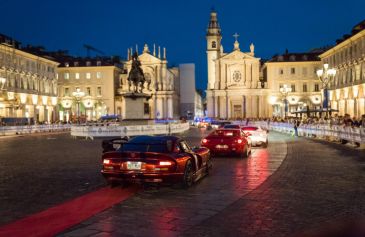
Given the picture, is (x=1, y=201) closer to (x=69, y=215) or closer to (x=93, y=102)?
(x=69, y=215)

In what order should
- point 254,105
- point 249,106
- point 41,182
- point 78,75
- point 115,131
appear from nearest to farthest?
point 41,182 → point 115,131 → point 254,105 → point 249,106 → point 78,75

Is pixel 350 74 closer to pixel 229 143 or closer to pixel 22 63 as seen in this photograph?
pixel 22 63

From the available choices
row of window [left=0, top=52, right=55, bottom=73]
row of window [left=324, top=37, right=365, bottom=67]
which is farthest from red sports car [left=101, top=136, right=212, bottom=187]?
row of window [left=0, top=52, right=55, bottom=73]

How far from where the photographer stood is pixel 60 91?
109500 mm

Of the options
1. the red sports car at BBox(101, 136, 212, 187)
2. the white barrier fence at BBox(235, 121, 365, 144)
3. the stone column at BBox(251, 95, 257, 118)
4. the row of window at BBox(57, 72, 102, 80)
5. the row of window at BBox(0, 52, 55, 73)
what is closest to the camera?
the red sports car at BBox(101, 136, 212, 187)

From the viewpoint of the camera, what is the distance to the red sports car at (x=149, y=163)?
11.7 m

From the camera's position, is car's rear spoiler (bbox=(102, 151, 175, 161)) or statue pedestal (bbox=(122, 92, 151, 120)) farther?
statue pedestal (bbox=(122, 92, 151, 120))

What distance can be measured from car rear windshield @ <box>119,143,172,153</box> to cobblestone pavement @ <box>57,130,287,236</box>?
1.05 m

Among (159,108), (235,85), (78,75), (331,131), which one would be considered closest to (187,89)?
(159,108)

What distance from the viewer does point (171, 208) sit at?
10.0m

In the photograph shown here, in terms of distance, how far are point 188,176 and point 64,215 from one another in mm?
4135

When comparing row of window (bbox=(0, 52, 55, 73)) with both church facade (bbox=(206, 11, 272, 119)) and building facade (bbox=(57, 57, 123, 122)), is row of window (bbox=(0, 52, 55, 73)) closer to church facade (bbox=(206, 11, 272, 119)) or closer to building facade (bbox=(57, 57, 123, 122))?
building facade (bbox=(57, 57, 123, 122))

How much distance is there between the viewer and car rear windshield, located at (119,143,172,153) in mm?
12359

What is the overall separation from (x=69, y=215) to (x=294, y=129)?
126ft
